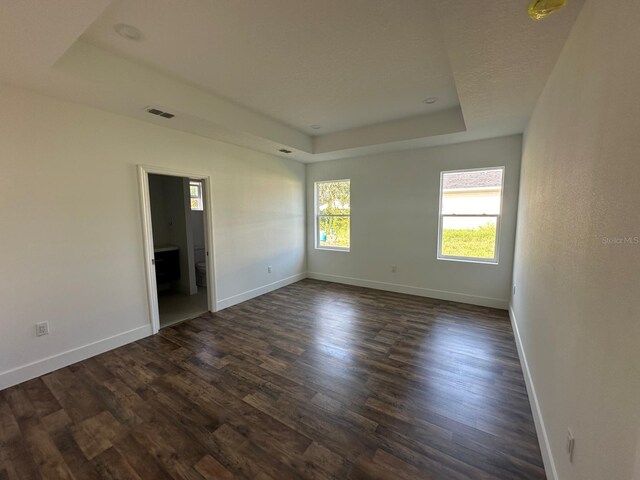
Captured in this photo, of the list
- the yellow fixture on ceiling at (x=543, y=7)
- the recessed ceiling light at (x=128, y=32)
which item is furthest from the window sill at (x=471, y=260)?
the recessed ceiling light at (x=128, y=32)

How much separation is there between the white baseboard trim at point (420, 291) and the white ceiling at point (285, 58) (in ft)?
8.13

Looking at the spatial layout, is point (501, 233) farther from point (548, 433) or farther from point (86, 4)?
point (86, 4)

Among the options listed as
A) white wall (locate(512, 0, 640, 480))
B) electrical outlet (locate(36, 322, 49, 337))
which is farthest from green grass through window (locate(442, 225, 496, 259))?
electrical outlet (locate(36, 322, 49, 337))

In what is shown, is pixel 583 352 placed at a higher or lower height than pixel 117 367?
higher

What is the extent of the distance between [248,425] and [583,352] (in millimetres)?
2014

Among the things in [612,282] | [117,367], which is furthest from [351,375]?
[117,367]

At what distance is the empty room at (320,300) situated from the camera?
124 cm

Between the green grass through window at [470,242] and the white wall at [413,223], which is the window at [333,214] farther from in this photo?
the green grass through window at [470,242]

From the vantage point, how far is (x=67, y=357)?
2.64m

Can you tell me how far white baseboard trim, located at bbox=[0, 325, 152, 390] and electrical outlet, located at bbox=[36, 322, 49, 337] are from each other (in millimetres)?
243

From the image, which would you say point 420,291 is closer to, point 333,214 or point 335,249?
point 335,249

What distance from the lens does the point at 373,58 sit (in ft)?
Answer: 7.73

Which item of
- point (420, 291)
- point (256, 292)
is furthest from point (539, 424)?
point (256, 292)

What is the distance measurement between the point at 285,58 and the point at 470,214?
346 cm
